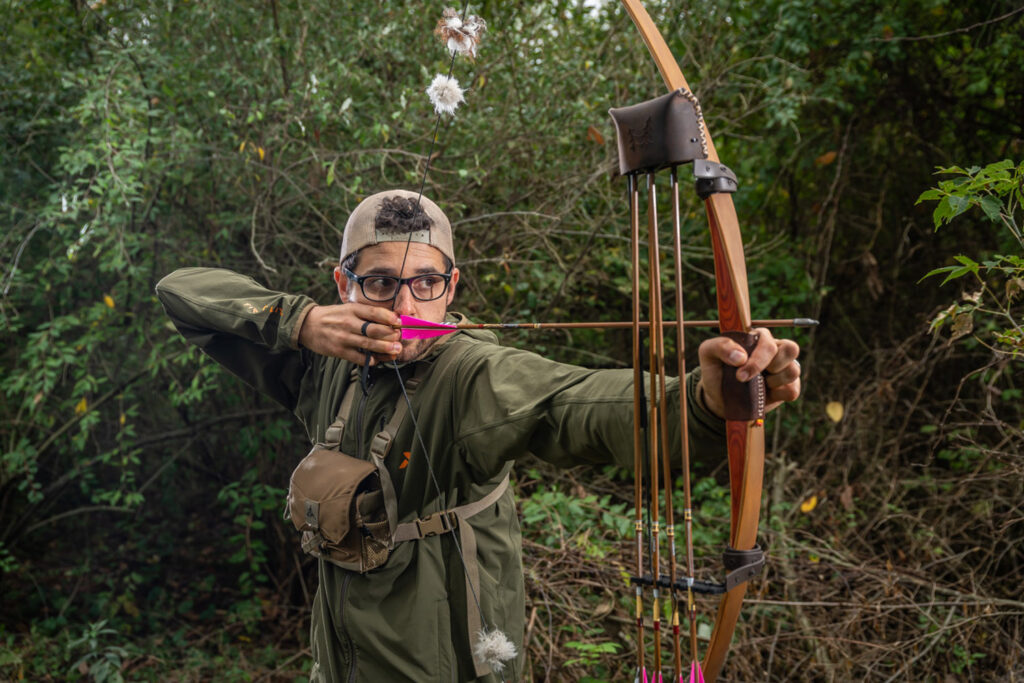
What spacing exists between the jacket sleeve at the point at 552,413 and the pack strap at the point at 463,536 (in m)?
0.13

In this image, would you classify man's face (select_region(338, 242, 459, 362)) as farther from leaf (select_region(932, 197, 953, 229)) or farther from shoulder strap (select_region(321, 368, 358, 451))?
leaf (select_region(932, 197, 953, 229))

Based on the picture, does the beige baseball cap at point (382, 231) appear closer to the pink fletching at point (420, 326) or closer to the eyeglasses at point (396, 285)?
the eyeglasses at point (396, 285)

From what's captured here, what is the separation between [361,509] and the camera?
4.92ft

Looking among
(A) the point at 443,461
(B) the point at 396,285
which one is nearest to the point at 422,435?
(A) the point at 443,461

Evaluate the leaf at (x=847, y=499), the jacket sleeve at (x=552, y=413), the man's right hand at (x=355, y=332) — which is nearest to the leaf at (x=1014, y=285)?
the jacket sleeve at (x=552, y=413)

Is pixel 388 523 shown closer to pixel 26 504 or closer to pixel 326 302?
pixel 326 302

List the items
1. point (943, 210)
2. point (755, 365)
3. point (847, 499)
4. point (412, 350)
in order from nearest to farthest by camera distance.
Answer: point (755, 365)
point (412, 350)
point (943, 210)
point (847, 499)

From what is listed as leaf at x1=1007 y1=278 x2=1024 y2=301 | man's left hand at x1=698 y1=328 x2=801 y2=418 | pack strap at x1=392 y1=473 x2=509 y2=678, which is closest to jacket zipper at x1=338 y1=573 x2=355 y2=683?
pack strap at x1=392 y1=473 x2=509 y2=678

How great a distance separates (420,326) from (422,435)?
0.22 metres

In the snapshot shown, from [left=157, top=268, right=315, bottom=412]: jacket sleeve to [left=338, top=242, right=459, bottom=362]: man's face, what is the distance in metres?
0.19

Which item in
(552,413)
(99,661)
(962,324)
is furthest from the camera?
(99,661)

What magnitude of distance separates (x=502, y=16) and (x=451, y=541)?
2.83m

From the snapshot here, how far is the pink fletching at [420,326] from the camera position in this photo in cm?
150

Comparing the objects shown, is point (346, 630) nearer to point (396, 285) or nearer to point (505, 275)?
point (396, 285)
